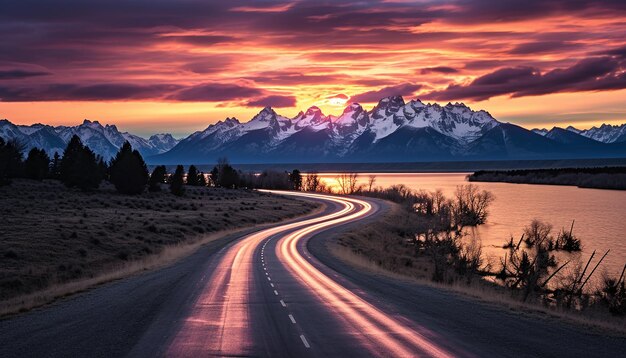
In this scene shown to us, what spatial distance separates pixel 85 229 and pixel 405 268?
92.1 ft

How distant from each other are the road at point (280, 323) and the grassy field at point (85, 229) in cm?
1168

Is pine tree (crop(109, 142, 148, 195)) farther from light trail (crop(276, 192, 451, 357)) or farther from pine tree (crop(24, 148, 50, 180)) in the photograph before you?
light trail (crop(276, 192, 451, 357))

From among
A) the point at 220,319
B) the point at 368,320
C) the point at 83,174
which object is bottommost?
the point at 220,319

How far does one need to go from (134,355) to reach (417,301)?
43.2 feet

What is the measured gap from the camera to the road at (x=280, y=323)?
16.7 m

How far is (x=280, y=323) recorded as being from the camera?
20.4 m

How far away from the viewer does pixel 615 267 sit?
51375mm

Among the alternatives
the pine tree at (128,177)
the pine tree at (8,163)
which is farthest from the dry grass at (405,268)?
the pine tree at (8,163)

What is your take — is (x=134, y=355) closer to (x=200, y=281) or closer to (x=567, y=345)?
(x=567, y=345)

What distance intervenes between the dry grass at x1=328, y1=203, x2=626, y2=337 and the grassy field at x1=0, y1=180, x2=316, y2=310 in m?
15.8

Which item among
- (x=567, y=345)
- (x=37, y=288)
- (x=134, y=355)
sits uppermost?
(x=567, y=345)

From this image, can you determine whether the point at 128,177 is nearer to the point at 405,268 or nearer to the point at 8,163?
the point at 8,163

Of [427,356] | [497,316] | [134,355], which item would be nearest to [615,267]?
[497,316]

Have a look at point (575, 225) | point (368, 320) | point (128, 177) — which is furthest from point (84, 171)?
point (368, 320)
